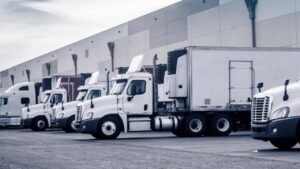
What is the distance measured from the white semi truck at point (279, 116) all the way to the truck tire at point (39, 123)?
21.1m

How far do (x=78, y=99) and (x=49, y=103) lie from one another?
4641mm

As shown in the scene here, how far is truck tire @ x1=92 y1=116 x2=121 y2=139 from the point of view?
78.2 ft

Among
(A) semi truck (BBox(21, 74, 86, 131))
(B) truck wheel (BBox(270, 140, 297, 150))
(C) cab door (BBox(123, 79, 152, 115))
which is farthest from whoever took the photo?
(A) semi truck (BBox(21, 74, 86, 131))

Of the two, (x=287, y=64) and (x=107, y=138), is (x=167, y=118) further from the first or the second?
(x=287, y=64)

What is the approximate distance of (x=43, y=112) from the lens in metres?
36.0

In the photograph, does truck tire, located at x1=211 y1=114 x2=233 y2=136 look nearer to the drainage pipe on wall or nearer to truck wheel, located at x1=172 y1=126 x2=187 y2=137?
truck wheel, located at x1=172 y1=126 x2=187 y2=137

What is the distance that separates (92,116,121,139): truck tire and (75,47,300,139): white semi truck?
1.36ft

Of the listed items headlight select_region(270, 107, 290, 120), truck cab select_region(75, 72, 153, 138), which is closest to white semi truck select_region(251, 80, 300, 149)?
headlight select_region(270, 107, 290, 120)

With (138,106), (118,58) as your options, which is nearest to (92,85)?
(138,106)

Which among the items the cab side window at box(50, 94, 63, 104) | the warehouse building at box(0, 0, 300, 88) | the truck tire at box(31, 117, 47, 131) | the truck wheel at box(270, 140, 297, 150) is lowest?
the truck wheel at box(270, 140, 297, 150)

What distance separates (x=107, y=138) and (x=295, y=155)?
10.6m

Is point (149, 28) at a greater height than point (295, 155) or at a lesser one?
greater

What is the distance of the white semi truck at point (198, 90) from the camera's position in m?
24.7

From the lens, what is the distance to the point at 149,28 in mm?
49625
